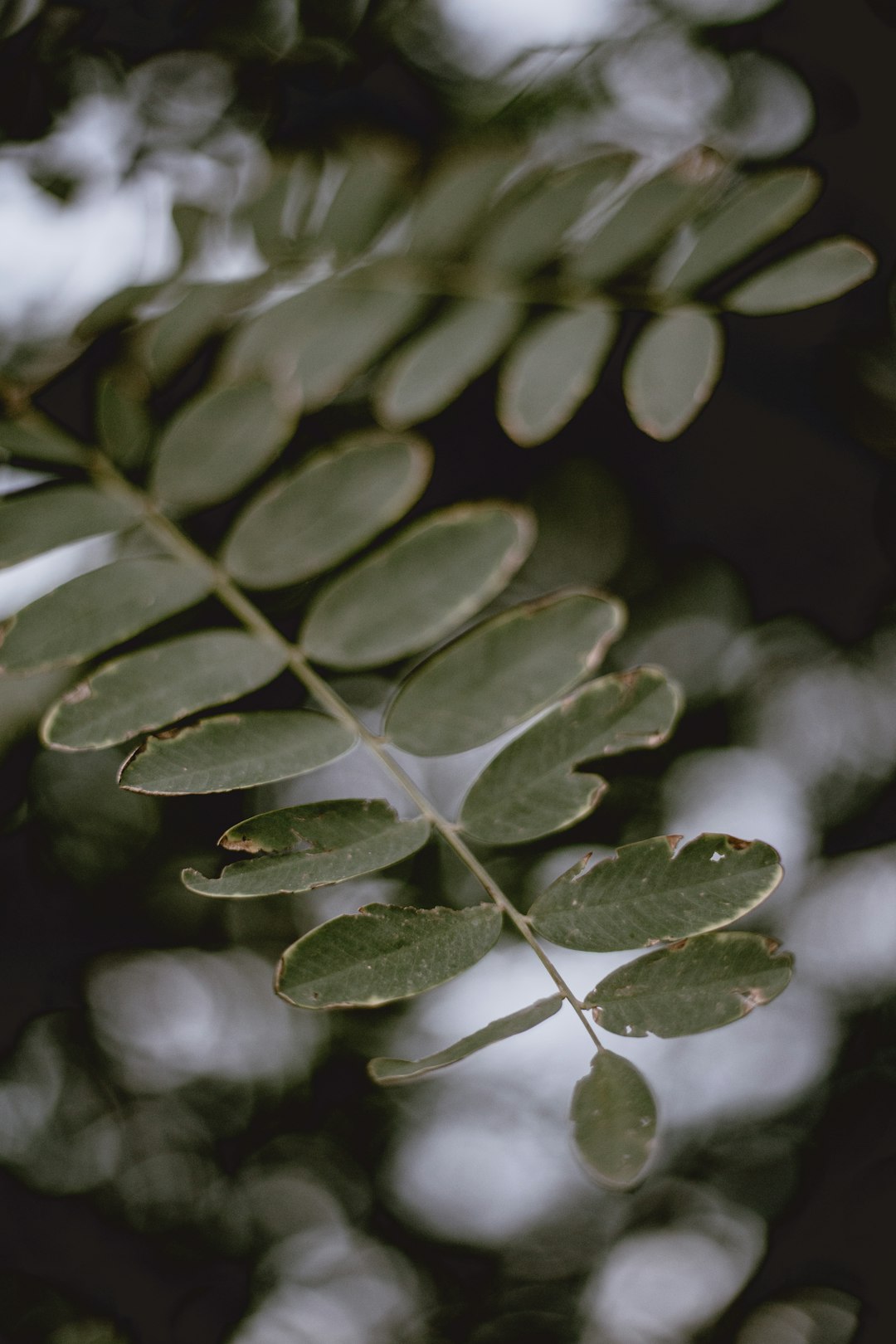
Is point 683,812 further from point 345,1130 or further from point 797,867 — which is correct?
point 345,1130

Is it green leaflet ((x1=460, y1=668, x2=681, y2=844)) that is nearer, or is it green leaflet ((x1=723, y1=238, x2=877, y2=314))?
green leaflet ((x1=460, y1=668, x2=681, y2=844))

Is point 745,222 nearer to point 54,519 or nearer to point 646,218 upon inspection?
point 646,218

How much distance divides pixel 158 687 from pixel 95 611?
3.6 inches

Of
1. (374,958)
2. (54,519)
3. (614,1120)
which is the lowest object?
(614,1120)

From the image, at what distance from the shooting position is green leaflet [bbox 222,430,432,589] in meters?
0.64

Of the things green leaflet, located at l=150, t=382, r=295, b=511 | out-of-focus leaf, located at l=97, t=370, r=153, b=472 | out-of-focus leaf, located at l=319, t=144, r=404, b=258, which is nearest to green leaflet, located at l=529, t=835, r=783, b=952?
green leaflet, located at l=150, t=382, r=295, b=511

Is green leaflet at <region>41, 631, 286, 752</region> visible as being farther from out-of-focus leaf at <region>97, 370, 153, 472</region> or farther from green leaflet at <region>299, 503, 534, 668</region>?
out-of-focus leaf at <region>97, 370, 153, 472</region>

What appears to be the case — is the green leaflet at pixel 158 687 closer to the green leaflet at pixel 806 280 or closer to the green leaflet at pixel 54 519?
the green leaflet at pixel 54 519

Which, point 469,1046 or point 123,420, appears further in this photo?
point 123,420

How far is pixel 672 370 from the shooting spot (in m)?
0.73

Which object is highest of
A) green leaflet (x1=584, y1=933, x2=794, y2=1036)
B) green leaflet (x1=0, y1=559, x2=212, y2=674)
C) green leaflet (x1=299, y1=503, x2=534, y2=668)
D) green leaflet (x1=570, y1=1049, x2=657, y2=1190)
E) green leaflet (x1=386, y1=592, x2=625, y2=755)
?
green leaflet (x1=0, y1=559, x2=212, y2=674)

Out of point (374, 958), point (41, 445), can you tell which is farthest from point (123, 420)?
point (374, 958)

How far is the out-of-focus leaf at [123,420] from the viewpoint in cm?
74

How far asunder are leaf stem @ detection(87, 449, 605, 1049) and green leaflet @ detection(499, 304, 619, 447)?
261 mm
